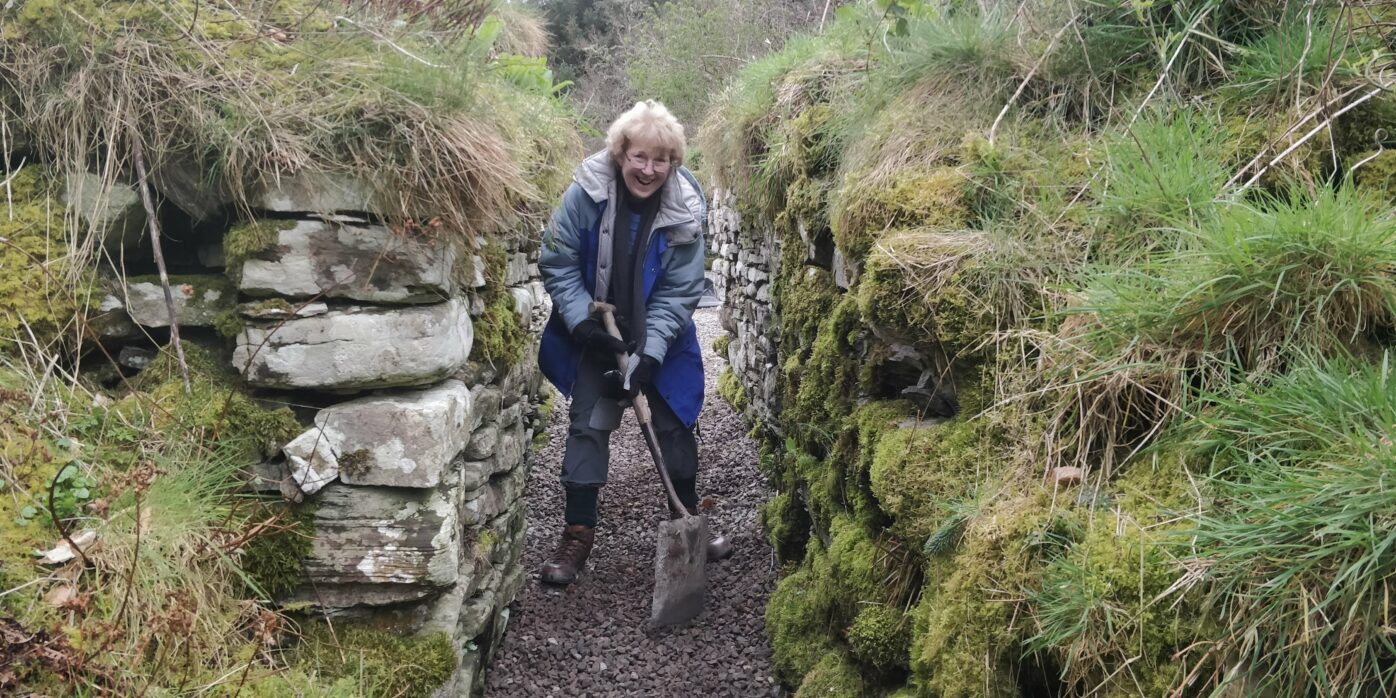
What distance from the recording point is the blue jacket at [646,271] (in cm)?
400

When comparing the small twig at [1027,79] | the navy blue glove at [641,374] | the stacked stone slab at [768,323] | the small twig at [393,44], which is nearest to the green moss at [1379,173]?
the small twig at [1027,79]

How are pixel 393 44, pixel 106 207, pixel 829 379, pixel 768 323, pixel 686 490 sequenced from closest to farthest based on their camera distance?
pixel 106 207
pixel 393 44
pixel 829 379
pixel 686 490
pixel 768 323

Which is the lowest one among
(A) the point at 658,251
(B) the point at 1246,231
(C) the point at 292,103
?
(A) the point at 658,251

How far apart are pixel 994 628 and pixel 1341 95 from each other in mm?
1687

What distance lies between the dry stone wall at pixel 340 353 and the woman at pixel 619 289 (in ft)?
3.51

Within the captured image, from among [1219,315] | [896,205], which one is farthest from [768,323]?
[1219,315]

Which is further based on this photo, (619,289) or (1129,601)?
(619,289)

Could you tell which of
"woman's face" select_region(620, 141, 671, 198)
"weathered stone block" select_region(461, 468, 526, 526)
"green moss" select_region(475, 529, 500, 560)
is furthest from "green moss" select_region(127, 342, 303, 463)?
"woman's face" select_region(620, 141, 671, 198)

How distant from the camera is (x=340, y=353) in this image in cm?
283

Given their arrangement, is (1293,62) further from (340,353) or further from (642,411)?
→ (340,353)

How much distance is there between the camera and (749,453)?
5.85 m

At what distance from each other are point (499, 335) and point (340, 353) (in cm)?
90

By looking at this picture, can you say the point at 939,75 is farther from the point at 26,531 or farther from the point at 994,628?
the point at 26,531

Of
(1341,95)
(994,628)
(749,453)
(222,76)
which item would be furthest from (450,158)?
(749,453)
